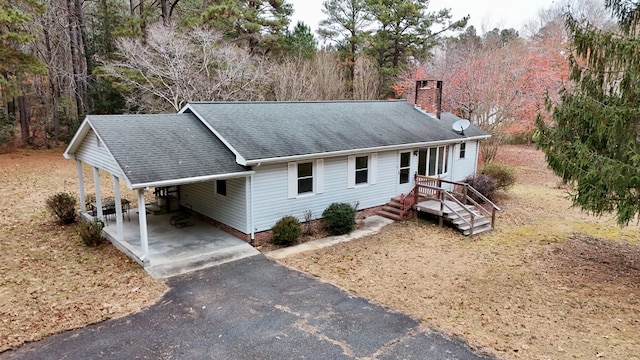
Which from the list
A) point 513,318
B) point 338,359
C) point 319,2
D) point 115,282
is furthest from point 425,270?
point 319,2

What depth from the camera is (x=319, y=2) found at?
33.8 meters

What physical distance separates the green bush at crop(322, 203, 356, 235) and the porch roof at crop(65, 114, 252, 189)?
10.6 feet

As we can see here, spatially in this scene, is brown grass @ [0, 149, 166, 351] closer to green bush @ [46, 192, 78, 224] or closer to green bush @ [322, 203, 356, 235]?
green bush @ [46, 192, 78, 224]

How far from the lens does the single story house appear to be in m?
10.6

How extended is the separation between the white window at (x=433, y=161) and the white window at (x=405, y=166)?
0.82m

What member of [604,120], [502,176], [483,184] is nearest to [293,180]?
[604,120]

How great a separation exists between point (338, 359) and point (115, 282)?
5.59 metres

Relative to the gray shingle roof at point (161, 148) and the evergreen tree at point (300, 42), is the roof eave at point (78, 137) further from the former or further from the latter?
the evergreen tree at point (300, 42)

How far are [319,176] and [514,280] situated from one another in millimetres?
6273

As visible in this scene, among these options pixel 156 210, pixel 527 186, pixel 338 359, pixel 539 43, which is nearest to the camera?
pixel 338 359

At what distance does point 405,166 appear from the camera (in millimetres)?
15781

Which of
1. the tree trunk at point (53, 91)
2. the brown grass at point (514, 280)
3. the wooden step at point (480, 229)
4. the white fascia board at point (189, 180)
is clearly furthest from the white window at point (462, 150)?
the tree trunk at point (53, 91)

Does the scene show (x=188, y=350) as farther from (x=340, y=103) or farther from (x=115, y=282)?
(x=340, y=103)

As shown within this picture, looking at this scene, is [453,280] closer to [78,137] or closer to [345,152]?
[345,152]
